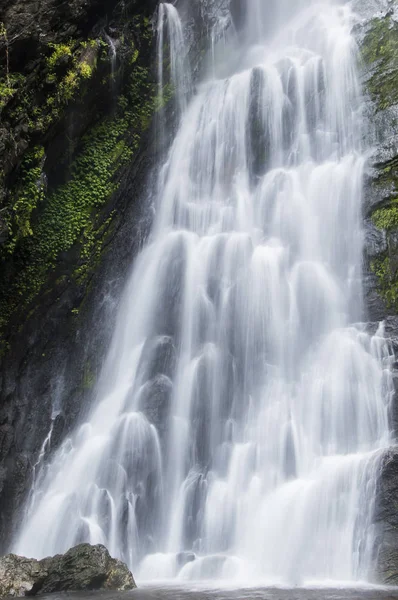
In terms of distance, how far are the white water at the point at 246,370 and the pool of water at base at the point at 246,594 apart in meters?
0.90

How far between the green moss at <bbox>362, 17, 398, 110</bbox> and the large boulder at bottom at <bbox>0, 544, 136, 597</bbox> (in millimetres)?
14598

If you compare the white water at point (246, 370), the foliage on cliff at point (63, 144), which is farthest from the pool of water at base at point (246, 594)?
the foliage on cliff at point (63, 144)

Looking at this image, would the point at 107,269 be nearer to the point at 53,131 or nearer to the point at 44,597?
the point at 53,131

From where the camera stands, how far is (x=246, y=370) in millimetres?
14555

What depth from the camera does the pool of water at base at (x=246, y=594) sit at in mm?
8695

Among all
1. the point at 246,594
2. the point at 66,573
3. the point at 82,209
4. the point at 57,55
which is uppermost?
the point at 57,55

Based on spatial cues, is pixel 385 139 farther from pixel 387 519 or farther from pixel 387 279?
pixel 387 519

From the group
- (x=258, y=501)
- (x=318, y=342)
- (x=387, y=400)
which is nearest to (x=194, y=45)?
(x=318, y=342)

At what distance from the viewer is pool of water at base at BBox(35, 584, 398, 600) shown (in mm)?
8695

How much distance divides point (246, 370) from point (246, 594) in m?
6.17

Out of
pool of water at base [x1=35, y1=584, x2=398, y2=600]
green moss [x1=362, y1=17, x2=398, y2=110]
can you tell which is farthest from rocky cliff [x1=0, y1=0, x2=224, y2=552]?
green moss [x1=362, y1=17, x2=398, y2=110]

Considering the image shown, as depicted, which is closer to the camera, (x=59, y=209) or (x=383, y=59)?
(x=59, y=209)

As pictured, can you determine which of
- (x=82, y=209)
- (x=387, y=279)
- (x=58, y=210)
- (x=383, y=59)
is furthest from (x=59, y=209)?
(x=383, y=59)

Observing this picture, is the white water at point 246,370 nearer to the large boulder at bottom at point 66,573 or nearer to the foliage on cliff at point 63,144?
the large boulder at bottom at point 66,573
